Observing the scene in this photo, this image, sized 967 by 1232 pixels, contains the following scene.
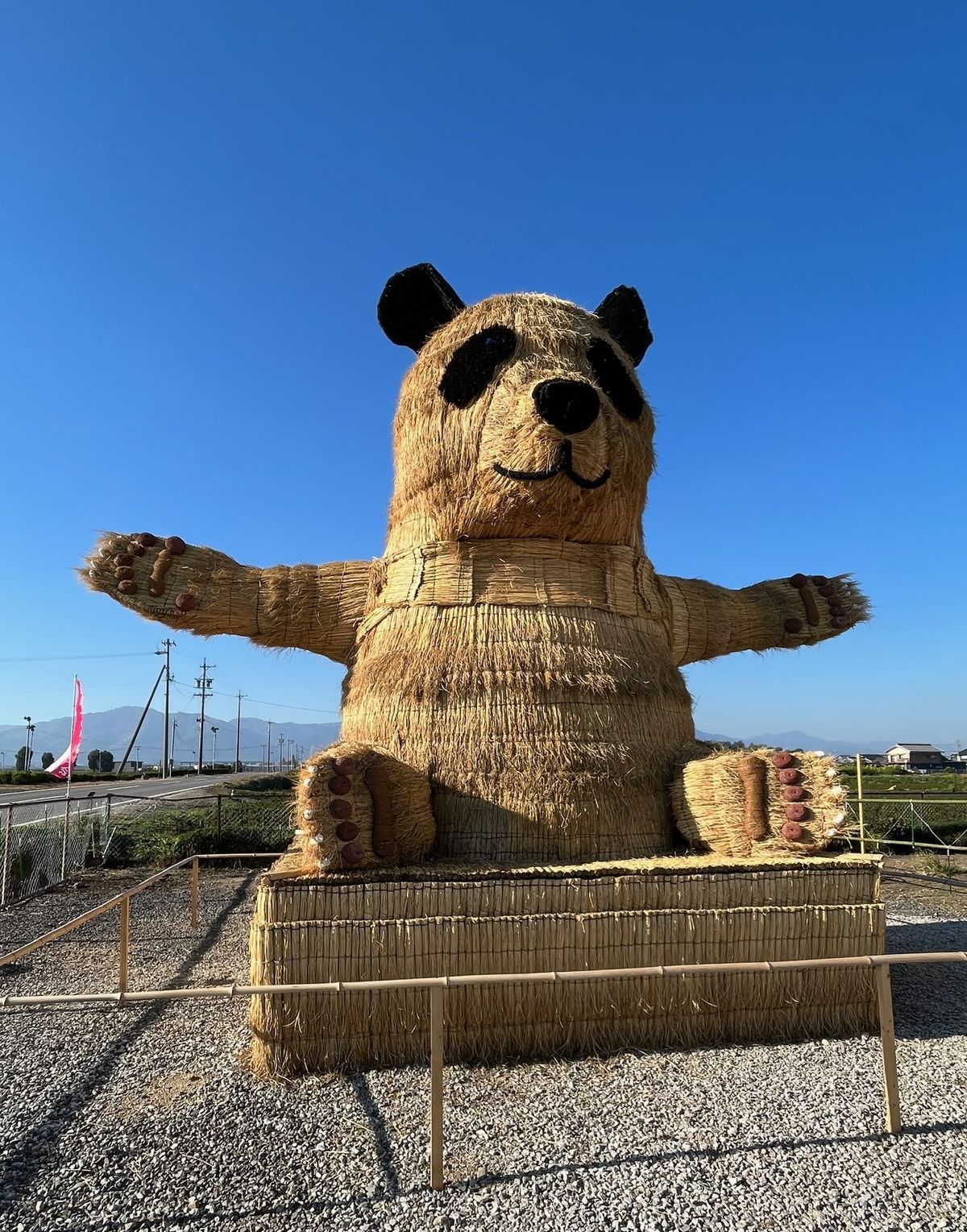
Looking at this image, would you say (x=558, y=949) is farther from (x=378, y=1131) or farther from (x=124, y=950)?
(x=124, y=950)

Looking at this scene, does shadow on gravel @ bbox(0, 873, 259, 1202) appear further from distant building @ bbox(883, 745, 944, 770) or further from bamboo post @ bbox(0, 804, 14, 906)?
distant building @ bbox(883, 745, 944, 770)

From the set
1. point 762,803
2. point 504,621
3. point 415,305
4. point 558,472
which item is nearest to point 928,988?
point 762,803

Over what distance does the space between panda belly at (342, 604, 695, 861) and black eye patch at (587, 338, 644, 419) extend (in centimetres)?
123

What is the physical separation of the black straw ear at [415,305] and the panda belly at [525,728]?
5.96 ft

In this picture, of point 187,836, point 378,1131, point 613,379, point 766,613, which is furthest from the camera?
point 187,836

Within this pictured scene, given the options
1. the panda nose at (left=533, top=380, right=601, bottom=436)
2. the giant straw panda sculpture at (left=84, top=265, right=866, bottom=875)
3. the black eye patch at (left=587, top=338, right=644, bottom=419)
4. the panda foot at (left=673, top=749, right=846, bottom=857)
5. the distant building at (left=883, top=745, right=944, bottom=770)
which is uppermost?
the black eye patch at (left=587, top=338, right=644, bottom=419)

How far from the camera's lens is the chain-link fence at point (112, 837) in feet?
27.3

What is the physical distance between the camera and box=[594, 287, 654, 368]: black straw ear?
16.2 ft

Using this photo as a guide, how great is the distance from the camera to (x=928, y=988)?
4.56 meters

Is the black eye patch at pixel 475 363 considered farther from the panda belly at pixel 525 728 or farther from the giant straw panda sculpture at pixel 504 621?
the panda belly at pixel 525 728

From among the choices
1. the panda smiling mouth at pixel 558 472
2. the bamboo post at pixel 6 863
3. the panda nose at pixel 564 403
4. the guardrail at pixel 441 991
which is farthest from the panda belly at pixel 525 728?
the bamboo post at pixel 6 863

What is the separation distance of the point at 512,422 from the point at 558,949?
261 centimetres

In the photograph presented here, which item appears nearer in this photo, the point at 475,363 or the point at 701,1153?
the point at 701,1153

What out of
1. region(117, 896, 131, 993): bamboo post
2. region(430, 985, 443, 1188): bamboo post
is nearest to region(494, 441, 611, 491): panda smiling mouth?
region(430, 985, 443, 1188): bamboo post
